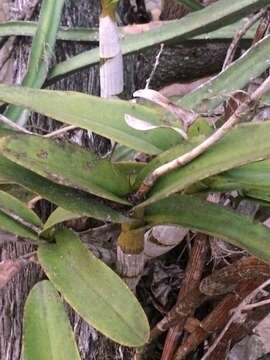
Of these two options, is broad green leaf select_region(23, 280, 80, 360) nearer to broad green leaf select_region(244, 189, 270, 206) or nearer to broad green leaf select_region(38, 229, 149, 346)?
broad green leaf select_region(38, 229, 149, 346)

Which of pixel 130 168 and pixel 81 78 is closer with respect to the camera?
pixel 130 168

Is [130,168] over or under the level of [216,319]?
over

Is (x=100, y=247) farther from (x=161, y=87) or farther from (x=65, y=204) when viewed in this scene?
(x=161, y=87)

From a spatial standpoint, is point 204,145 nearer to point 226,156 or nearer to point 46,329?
point 226,156

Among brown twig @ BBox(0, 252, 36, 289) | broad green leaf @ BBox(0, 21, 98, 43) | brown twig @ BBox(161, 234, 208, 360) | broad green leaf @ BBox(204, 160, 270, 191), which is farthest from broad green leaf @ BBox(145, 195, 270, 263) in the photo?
broad green leaf @ BBox(0, 21, 98, 43)

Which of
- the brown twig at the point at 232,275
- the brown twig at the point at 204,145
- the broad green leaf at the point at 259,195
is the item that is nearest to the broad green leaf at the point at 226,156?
the brown twig at the point at 204,145

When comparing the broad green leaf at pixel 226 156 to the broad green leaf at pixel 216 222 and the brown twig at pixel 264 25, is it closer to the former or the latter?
the broad green leaf at pixel 216 222

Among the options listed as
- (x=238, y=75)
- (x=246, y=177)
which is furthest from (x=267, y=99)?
(x=246, y=177)

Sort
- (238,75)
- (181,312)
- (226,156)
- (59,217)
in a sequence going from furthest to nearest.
A: (181,312)
(238,75)
(59,217)
(226,156)
